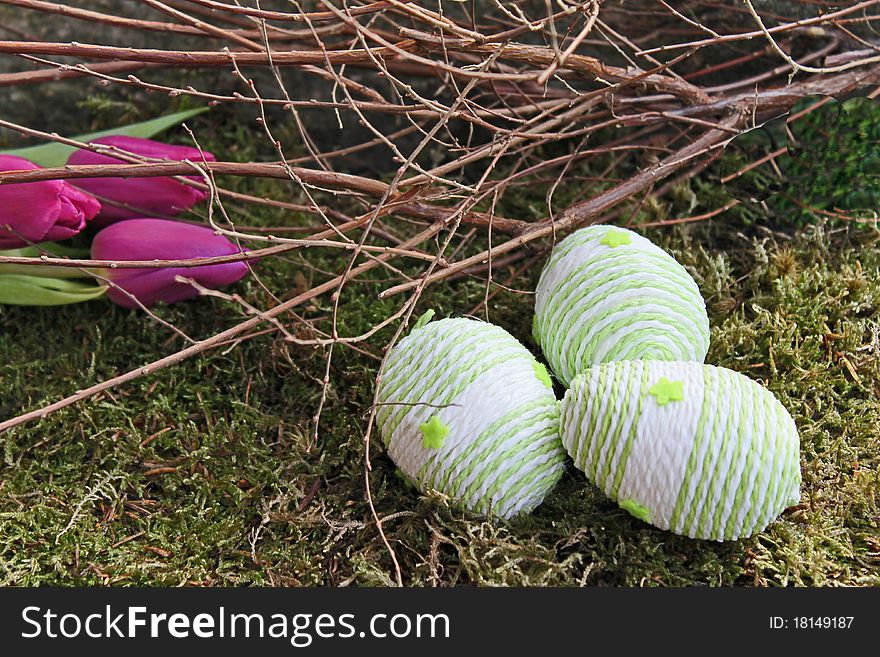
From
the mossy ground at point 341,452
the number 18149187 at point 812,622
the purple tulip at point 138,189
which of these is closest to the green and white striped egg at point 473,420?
the mossy ground at point 341,452

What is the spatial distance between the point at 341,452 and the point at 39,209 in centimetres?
38

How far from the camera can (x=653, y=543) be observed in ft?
2.34

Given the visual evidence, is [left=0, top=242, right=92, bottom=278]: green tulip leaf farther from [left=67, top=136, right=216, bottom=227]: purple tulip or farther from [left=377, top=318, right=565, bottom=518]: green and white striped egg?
[left=377, top=318, right=565, bottom=518]: green and white striped egg

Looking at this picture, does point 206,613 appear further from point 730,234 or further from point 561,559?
point 730,234

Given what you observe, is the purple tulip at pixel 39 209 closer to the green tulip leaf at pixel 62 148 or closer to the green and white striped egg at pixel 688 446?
the green tulip leaf at pixel 62 148

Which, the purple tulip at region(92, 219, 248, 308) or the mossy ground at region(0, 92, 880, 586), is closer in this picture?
the mossy ground at region(0, 92, 880, 586)

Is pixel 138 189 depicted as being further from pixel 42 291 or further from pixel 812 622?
pixel 812 622

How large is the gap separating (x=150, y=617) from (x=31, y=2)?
0.51 metres

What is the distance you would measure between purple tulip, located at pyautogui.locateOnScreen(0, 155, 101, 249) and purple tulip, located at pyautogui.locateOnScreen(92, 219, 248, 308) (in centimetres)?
4

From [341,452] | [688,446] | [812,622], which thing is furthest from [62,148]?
[812,622]

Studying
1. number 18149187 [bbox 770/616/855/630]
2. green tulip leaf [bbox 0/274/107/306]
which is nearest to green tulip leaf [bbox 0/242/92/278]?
green tulip leaf [bbox 0/274/107/306]

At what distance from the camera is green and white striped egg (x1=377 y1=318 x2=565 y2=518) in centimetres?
70

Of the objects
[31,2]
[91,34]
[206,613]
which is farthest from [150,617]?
[91,34]

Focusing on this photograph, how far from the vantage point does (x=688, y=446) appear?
649 mm
